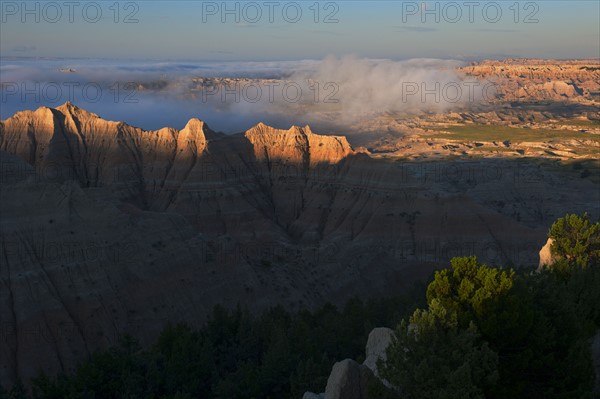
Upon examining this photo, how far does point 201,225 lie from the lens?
8094cm

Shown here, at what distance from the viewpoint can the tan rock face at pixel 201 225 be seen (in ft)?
168

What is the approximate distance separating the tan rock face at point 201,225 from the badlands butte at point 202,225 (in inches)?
6.2

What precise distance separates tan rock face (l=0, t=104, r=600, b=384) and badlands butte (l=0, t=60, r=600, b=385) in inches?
6.2

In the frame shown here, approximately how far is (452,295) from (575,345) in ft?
15.9

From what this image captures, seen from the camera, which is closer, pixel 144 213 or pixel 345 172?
pixel 144 213

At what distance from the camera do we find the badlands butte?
5122 cm

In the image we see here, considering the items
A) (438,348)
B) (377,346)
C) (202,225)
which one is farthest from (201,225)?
(438,348)

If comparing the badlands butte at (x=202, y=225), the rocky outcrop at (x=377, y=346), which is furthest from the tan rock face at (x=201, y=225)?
the rocky outcrop at (x=377, y=346)

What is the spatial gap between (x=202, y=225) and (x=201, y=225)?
0.43ft

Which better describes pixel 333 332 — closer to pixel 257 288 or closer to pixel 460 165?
pixel 257 288

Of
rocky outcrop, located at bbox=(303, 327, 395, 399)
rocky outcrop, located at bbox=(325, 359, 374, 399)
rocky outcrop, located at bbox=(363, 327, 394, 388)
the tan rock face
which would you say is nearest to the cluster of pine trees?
rocky outcrop, located at bbox=(303, 327, 395, 399)

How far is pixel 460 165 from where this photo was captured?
486 ft

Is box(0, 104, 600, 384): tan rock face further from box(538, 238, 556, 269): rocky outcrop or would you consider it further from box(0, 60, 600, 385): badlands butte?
box(538, 238, 556, 269): rocky outcrop

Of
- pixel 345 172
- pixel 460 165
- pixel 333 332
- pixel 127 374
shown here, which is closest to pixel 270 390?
pixel 127 374
